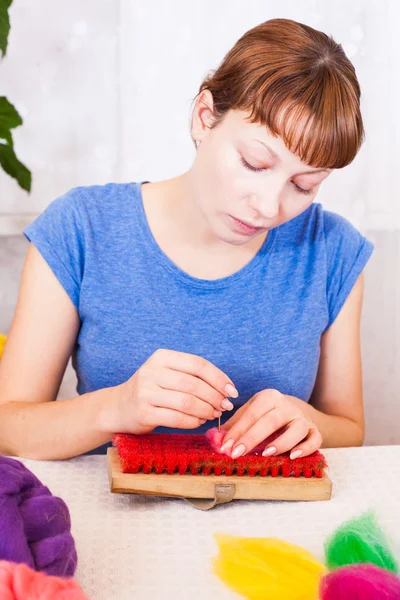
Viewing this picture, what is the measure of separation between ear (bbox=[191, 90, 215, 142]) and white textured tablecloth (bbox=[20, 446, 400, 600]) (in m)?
0.46

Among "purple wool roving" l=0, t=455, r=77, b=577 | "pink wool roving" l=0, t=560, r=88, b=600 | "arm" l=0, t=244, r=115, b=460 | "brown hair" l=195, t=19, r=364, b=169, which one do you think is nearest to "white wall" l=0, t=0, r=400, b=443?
"arm" l=0, t=244, r=115, b=460

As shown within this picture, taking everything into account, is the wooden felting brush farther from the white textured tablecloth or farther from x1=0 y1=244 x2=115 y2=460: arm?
x1=0 y1=244 x2=115 y2=460: arm

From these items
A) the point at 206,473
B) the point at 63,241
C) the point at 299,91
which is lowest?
the point at 206,473

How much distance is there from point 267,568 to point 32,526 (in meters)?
0.20

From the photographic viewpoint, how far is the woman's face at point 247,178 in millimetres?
881

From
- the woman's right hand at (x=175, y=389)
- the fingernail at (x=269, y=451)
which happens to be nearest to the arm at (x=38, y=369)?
the woman's right hand at (x=175, y=389)

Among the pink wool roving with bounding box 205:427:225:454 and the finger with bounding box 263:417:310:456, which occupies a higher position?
the finger with bounding box 263:417:310:456

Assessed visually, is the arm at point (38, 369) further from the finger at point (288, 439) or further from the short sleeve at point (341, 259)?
the short sleeve at point (341, 259)

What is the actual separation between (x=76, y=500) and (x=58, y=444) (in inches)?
5.4

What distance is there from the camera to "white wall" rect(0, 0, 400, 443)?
161cm

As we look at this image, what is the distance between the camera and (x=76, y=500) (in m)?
0.75

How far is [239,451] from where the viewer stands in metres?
0.77

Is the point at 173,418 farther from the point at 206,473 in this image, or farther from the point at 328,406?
the point at 328,406

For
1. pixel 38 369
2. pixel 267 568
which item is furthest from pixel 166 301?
pixel 267 568
